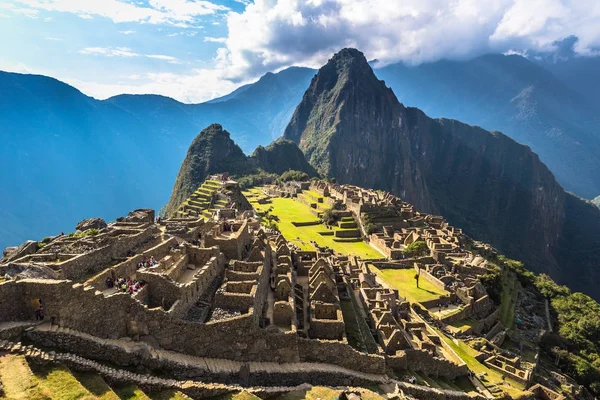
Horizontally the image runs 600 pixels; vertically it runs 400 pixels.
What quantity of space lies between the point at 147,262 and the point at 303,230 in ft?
144

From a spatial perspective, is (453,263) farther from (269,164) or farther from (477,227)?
(477,227)

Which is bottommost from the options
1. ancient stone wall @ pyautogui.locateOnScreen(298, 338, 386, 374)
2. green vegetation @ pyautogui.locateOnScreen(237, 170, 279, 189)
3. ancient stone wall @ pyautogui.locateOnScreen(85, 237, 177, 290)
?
ancient stone wall @ pyautogui.locateOnScreen(298, 338, 386, 374)

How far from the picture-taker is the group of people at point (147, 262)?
1859 centimetres

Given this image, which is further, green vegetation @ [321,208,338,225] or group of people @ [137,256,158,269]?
green vegetation @ [321,208,338,225]

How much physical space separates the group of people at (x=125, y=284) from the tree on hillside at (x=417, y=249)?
126 ft

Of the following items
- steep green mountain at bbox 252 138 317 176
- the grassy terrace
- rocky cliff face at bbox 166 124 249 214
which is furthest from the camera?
steep green mountain at bbox 252 138 317 176

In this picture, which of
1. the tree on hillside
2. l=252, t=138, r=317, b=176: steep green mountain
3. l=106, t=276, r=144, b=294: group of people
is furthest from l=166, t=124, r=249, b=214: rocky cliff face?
l=106, t=276, r=144, b=294: group of people

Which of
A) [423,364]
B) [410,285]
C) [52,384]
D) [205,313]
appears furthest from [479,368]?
[52,384]

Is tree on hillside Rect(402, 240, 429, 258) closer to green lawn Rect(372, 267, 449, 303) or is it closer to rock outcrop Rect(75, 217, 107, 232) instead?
green lawn Rect(372, 267, 449, 303)

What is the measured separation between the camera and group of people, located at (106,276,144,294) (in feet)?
52.5

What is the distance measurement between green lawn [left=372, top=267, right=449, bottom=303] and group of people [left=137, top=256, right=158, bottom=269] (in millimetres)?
24563

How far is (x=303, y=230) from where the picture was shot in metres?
62.2

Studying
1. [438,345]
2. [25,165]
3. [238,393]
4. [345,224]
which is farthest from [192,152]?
[238,393]

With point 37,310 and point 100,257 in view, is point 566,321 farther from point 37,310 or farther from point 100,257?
point 37,310
